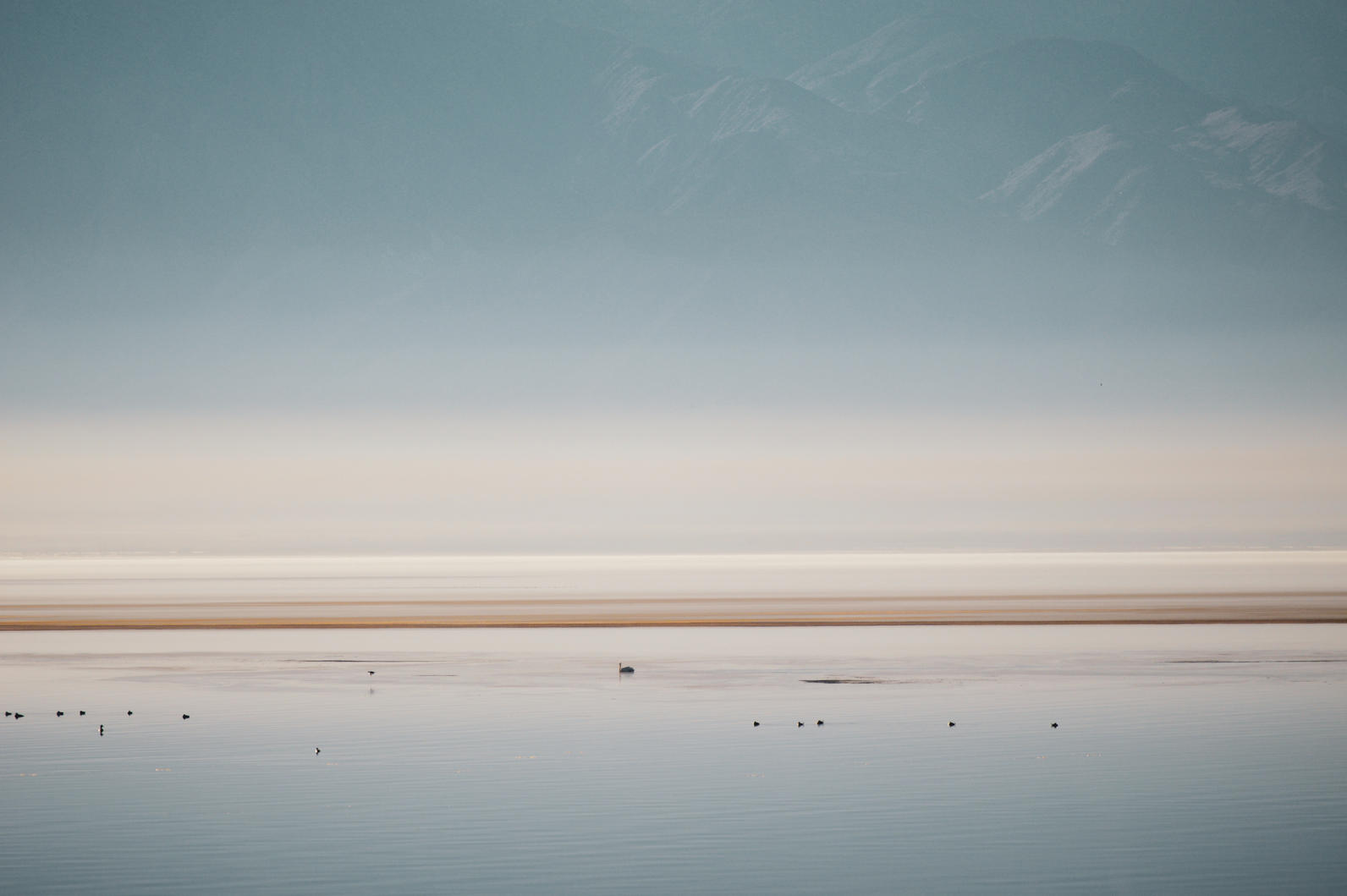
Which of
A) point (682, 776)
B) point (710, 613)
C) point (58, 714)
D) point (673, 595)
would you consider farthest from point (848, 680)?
point (673, 595)

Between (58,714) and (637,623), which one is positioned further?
(637,623)

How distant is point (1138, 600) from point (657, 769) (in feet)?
197

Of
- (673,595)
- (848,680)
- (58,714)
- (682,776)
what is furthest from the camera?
(673,595)

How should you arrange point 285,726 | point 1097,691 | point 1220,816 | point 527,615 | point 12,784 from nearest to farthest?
point 1220,816 → point 12,784 → point 285,726 → point 1097,691 → point 527,615

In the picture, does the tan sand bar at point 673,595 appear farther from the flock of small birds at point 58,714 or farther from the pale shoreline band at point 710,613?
the flock of small birds at point 58,714

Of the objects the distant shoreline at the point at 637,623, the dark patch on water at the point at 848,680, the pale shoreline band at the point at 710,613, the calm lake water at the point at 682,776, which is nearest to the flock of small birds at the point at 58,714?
the calm lake water at the point at 682,776

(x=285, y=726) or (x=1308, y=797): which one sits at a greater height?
(x=285, y=726)

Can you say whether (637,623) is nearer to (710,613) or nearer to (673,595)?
(710,613)

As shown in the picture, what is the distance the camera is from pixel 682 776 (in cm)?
3019

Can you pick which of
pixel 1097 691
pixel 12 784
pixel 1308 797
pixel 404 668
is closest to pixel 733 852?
pixel 1308 797

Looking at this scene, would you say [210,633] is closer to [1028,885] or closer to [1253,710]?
[1253,710]

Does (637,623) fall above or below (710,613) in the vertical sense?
below

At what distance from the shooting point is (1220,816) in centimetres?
2581

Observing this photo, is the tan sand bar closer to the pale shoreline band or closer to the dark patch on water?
the pale shoreline band
